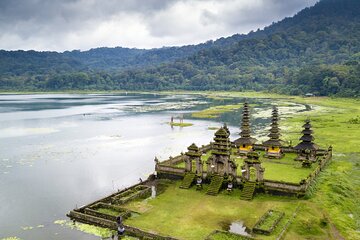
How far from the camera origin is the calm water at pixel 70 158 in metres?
37.2

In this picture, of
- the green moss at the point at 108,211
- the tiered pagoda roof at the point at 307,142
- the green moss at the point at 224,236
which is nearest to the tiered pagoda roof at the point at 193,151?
the green moss at the point at 108,211

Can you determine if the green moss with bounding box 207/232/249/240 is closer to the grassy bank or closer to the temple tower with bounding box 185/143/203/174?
the grassy bank

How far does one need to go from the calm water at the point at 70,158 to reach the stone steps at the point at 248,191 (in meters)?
15.7

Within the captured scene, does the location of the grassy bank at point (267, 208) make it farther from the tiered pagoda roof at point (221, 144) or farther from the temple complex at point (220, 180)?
the tiered pagoda roof at point (221, 144)

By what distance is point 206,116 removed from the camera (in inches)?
4567

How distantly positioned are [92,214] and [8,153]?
38.8m

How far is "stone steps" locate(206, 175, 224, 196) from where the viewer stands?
39.1m

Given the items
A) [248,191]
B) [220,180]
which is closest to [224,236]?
[248,191]

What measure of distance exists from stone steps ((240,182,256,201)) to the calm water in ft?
51.4

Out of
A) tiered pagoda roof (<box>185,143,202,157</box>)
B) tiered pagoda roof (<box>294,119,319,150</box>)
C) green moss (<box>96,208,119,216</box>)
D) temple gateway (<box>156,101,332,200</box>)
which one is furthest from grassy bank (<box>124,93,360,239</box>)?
tiered pagoda roof (<box>294,119,319,150</box>)

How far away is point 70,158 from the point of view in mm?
61875

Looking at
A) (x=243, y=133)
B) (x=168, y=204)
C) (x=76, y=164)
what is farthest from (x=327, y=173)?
(x=76, y=164)

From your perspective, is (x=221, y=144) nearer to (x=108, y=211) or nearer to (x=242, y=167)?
(x=242, y=167)

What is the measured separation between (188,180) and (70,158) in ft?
90.7
